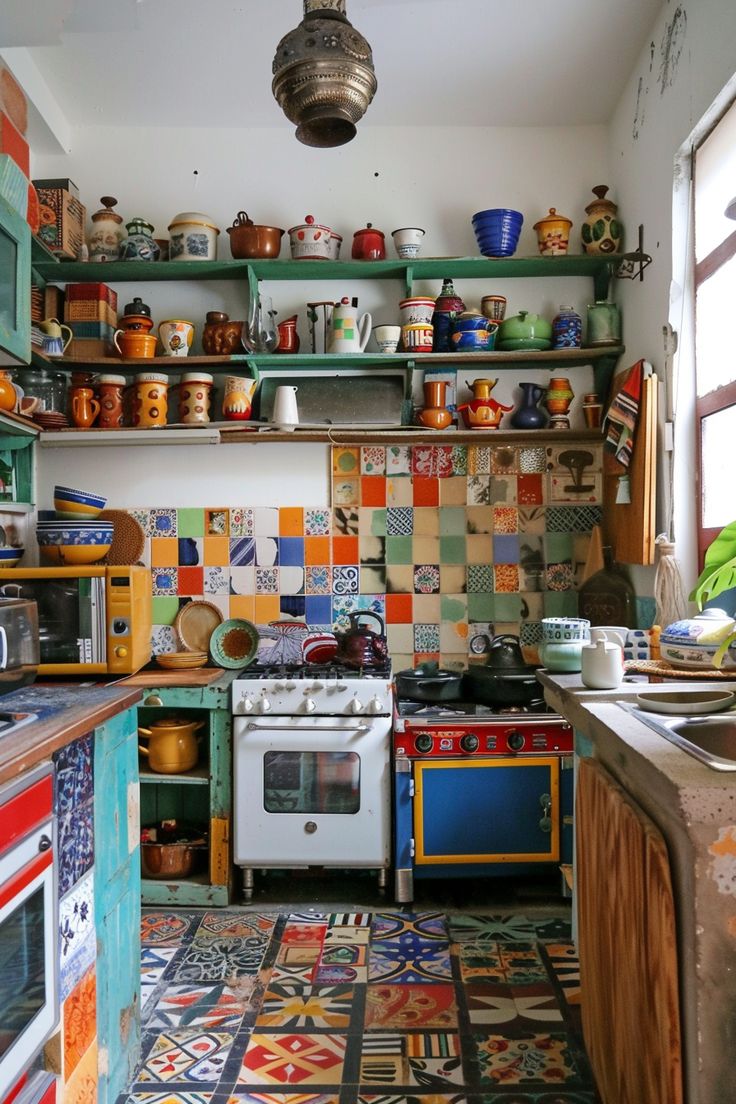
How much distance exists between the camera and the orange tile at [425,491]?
3564mm

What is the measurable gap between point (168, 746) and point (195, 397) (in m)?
1.38

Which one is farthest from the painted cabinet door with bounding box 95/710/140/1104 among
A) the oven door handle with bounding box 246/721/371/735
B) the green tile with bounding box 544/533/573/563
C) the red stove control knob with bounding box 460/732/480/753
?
the green tile with bounding box 544/533/573/563

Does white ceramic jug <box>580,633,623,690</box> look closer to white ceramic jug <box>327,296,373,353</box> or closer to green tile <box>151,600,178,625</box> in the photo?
white ceramic jug <box>327,296,373,353</box>

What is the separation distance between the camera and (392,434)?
341 centimetres

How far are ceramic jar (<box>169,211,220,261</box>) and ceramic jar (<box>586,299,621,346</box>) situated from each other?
1.56 meters

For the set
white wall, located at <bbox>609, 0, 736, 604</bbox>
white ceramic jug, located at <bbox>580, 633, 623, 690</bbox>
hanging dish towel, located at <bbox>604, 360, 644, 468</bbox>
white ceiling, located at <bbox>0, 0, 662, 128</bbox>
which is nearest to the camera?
white ceramic jug, located at <bbox>580, 633, 623, 690</bbox>

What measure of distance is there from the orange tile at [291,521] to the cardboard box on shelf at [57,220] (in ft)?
4.32

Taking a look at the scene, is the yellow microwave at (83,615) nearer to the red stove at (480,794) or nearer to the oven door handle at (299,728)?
the oven door handle at (299,728)

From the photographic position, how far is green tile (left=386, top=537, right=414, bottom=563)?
140 inches

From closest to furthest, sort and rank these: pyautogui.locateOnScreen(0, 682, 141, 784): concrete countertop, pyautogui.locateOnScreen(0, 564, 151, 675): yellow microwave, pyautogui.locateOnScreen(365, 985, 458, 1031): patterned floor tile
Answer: pyautogui.locateOnScreen(0, 682, 141, 784): concrete countertop, pyautogui.locateOnScreen(365, 985, 458, 1031): patterned floor tile, pyautogui.locateOnScreen(0, 564, 151, 675): yellow microwave

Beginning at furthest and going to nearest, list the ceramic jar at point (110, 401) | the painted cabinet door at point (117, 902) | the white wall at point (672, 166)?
the ceramic jar at point (110, 401) → the white wall at point (672, 166) → the painted cabinet door at point (117, 902)

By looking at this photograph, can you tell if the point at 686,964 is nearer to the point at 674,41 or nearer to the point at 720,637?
the point at 720,637

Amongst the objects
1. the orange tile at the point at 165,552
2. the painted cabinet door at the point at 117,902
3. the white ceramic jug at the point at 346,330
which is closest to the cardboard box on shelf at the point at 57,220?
the white ceramic jug at the point at 346,330

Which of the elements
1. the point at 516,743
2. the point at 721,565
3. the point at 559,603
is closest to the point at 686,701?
the point at 721,565
